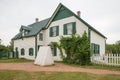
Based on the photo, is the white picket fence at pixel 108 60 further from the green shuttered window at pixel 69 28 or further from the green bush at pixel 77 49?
the green shuttered window at pixel 69 28

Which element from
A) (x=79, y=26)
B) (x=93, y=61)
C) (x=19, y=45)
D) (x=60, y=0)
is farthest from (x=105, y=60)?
(x=19, y=45)

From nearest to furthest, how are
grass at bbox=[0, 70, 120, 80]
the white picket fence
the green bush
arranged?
grass at bbox=[0, 70, 120, 80]
the white picket fence
the green bush

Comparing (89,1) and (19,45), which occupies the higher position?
(89,1)

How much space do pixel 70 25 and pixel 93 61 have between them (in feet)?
20.6

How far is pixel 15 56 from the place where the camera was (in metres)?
32.4

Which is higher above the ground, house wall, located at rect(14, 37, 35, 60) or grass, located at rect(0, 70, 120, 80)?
house wall, located at rect(14, 37, 35, 60)

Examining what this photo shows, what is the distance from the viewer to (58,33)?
957 inches

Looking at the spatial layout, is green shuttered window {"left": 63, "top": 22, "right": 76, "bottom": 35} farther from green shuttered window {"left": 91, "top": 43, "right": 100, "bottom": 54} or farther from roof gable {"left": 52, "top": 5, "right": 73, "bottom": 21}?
green shuttered window {"left": 91, "top": 43, "right": 100, "bottom": 54}

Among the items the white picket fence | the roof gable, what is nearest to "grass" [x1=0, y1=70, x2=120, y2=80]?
the white picket fence

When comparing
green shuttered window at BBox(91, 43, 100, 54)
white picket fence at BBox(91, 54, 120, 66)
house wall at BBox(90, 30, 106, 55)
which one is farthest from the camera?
green shuttered window at BBox(91, 43, 100, 54)

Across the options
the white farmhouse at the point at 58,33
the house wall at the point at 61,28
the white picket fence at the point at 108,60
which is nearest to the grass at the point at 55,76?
the white picket fence at the point at 108,60

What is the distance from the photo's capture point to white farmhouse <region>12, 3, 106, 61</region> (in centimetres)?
2134

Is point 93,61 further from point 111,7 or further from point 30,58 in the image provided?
point 30,58

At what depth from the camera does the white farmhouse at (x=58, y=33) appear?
21344mm
